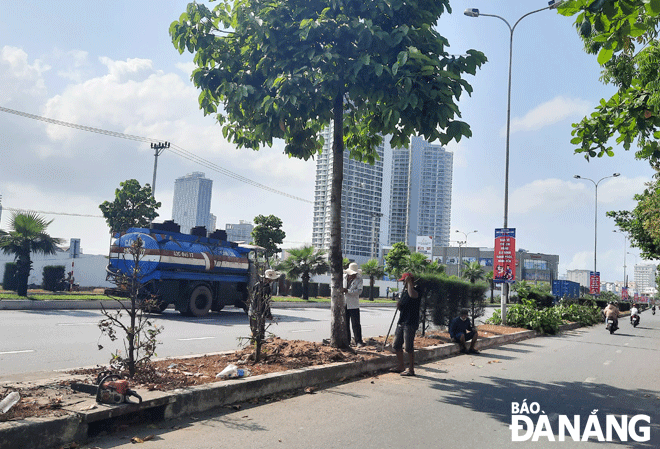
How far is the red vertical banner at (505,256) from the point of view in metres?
19.4

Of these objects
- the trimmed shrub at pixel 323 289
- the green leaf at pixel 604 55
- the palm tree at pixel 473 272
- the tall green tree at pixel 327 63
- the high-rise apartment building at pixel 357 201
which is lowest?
the trimmed shrub at pixel 323 289

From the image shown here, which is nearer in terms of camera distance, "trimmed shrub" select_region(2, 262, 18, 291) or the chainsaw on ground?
the chainsaw on ground

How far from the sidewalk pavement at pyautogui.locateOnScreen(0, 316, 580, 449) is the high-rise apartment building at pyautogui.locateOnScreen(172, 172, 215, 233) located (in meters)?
129

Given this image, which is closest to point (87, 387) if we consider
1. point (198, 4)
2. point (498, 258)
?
point (198, 4)

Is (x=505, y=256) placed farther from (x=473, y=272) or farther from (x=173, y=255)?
(x=473, y=272)

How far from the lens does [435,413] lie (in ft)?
21.1

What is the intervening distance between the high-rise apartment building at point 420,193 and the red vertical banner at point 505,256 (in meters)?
102

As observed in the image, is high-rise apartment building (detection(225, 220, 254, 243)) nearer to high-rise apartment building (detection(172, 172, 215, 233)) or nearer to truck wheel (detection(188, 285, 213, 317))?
high-rise apartment building (detection(172, 172, 215, 233))

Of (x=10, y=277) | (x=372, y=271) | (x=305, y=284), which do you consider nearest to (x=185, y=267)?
A: (x=10, y=277)

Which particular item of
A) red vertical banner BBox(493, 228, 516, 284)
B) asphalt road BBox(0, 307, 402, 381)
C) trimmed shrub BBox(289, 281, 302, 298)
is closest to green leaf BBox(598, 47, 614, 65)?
asphalt road BBox(0, 307, 402, 381)

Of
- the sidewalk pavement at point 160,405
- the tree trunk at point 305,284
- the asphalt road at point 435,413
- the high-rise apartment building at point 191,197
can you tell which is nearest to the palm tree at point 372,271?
the tree trunk at point 305,284

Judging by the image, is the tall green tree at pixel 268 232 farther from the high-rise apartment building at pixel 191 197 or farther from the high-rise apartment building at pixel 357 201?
the high-rise apartment building at pixel 191 197

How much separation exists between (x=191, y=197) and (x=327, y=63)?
13503 cm

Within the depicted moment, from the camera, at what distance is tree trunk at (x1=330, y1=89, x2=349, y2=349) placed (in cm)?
996
